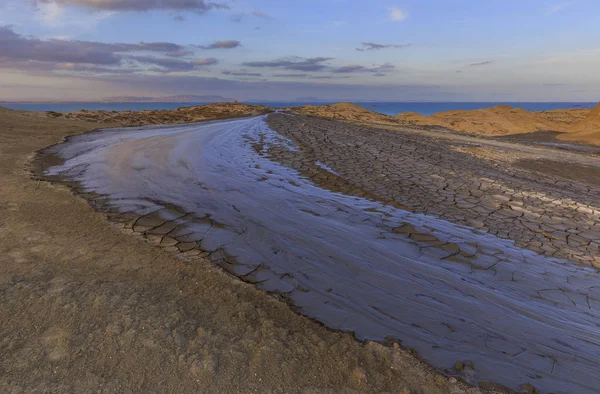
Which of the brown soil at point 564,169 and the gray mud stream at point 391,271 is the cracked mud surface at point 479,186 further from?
the gray mud stream at point 391,271

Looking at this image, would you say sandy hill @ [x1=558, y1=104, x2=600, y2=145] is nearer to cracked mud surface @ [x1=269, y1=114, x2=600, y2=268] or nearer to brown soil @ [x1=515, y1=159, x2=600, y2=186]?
cracked mud surface @ [x1=269, y1=114, x2=600, y2=268]

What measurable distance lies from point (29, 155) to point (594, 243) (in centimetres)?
1573

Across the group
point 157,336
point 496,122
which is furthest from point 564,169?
point 496,122

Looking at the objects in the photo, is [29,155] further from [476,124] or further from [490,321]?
[476,124]

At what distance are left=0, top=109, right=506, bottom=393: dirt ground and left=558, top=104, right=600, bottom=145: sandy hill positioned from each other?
27.5 meters

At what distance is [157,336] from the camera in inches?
137

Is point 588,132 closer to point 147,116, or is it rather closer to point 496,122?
point 496,122

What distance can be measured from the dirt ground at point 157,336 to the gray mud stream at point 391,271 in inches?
16.5

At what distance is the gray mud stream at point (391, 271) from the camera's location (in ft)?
12.6

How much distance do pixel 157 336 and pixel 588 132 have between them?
32151mm

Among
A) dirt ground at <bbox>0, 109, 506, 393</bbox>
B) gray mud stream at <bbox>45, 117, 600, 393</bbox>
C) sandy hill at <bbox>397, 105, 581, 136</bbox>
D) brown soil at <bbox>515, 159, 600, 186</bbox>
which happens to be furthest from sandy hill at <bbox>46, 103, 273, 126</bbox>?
brown soil at <bbox>515, 159, 600, 186</bbox>

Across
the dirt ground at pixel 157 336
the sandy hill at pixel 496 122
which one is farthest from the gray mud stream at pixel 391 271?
the sandy hill at pixel 496 122

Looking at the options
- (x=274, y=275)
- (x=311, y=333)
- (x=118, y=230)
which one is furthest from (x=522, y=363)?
(x=118, y=230)

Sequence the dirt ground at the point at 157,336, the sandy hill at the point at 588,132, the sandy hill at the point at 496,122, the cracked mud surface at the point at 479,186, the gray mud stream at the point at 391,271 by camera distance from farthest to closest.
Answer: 1. the sandy hill at the point at 496,122
2. the sandy hill at the point at 588,132
3. the cracked mud surface at the point at 479,186
4. the gray mud stream at the point at 391,271
5. the dirt ground at the point at 157,336
